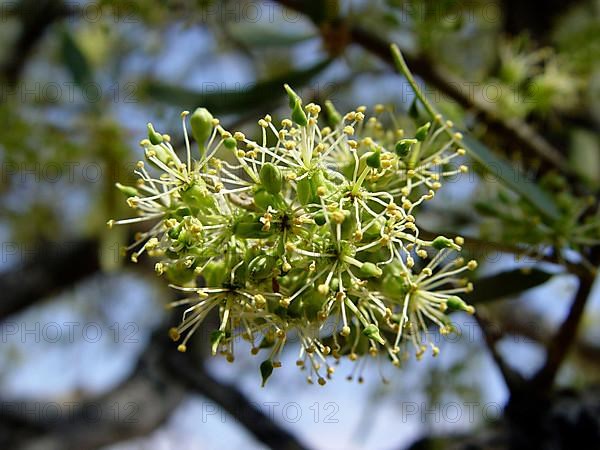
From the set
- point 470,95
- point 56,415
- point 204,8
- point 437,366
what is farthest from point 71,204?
point 470,95

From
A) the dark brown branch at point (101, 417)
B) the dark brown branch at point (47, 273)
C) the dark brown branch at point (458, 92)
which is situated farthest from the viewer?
the dark brown branch at point (47, 273)

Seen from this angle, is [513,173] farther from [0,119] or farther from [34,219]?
[34,219]

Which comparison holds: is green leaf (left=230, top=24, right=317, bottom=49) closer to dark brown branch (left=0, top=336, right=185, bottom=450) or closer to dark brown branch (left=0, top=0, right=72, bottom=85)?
dark brown branch (left=0, top=0, right=72, bottom=85)

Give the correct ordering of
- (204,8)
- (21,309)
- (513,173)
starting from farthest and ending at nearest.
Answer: (21,309) → (204,8) → (513,173)

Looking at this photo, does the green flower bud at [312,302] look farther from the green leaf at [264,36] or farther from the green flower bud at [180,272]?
the green leaf at [264,36]

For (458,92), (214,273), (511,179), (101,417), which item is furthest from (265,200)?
(101,417)

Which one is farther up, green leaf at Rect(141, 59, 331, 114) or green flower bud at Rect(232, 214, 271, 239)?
green flower bud at Rect(232, 214, 271, 239)

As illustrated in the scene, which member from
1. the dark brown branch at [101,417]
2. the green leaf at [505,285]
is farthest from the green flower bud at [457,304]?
the dark brown branch at [101,417]

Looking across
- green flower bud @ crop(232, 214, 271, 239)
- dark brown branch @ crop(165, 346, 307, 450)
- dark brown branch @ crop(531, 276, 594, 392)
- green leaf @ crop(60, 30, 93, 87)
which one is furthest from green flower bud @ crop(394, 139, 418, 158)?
green leaf @ crop(60, 30, 93, 87)
